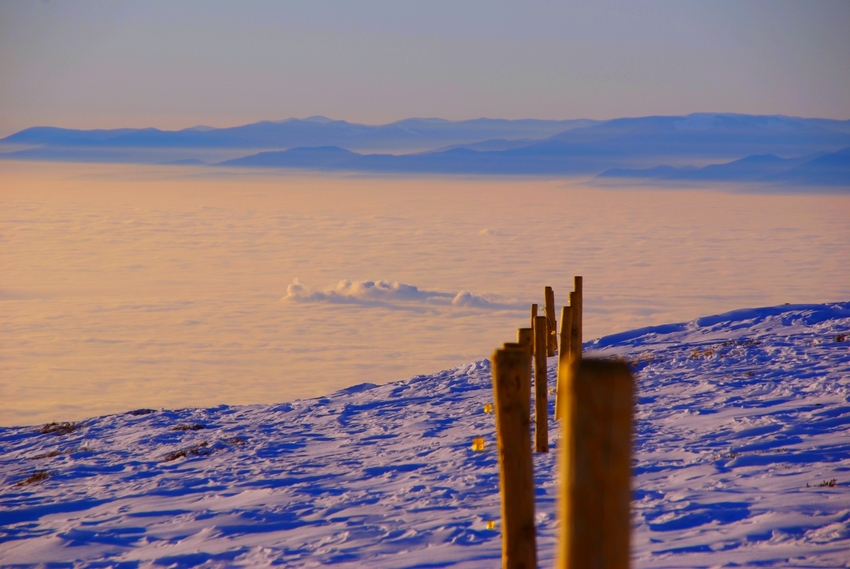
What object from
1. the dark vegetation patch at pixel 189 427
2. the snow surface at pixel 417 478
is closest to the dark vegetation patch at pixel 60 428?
the snow surface at pixel 417 478

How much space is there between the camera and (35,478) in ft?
44.9

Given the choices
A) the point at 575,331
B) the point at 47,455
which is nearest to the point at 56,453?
the point at 47,455

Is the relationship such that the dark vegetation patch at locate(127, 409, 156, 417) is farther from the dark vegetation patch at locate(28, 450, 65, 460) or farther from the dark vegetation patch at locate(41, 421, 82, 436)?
the dark vegetation patch at locate(28, 450, 65, 460)

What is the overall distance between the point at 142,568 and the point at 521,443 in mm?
6032

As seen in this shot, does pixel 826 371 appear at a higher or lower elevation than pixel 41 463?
higher

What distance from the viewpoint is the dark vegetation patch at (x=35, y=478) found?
530 inches

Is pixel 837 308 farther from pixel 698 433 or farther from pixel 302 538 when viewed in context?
pixel 302 538

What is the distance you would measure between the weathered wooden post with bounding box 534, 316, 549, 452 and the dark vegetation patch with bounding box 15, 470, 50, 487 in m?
8.45

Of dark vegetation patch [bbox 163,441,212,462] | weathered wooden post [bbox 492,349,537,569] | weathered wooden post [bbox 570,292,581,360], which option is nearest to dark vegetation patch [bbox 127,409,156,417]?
dark vegetation patch [bbox 163,441,212,462]

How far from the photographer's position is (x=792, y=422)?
11664mm

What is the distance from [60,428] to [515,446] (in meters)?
18.0

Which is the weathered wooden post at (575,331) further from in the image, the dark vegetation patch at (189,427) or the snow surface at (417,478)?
the dark vegetation patch at (189,427)

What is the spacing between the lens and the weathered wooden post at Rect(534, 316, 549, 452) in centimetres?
1163

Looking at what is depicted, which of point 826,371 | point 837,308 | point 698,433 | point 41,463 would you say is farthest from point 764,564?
point 837,308
